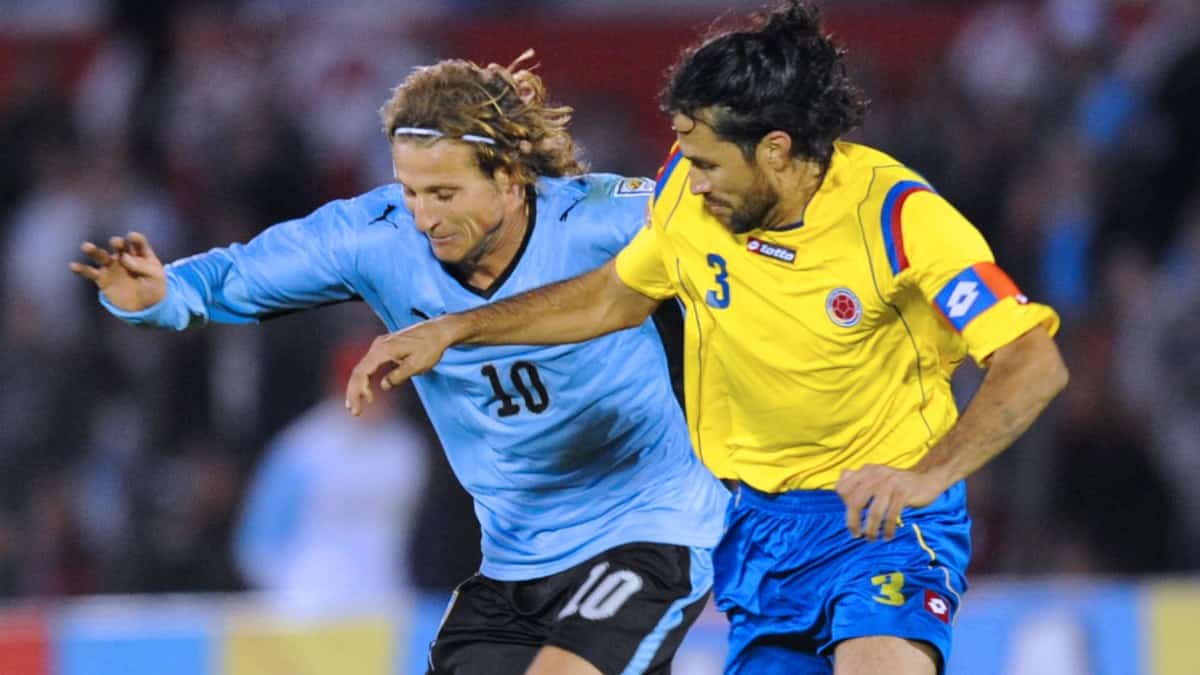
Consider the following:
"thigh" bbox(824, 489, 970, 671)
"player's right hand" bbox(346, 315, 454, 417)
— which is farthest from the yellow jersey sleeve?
"player's right hand" bbox(346, 315, 454, 417)

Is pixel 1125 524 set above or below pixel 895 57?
below

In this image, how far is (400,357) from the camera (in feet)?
15.1

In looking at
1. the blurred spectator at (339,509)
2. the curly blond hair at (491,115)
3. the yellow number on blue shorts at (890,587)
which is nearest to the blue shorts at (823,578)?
the yellow number on blue shorts at (890,587)

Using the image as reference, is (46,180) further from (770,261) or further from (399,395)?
(770,261)

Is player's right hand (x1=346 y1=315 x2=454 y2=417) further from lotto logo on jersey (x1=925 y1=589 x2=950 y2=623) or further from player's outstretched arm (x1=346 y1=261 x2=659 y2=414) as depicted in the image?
lotto logo on jersey (x1=925 y1=589 x2=950 y2=623)

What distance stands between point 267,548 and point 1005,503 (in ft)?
10.9

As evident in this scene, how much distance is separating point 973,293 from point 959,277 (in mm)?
51

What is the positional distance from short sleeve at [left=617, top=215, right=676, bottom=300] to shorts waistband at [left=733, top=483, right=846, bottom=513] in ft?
1.65

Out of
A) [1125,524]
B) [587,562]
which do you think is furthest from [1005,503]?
[587,562]

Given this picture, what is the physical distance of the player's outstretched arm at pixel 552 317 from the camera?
477 centimetres

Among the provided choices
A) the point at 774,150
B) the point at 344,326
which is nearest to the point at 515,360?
the point at 774,150

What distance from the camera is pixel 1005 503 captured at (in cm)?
961

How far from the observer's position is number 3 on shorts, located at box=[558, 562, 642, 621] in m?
5.11

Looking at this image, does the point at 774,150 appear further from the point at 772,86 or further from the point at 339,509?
the point at 339,509
